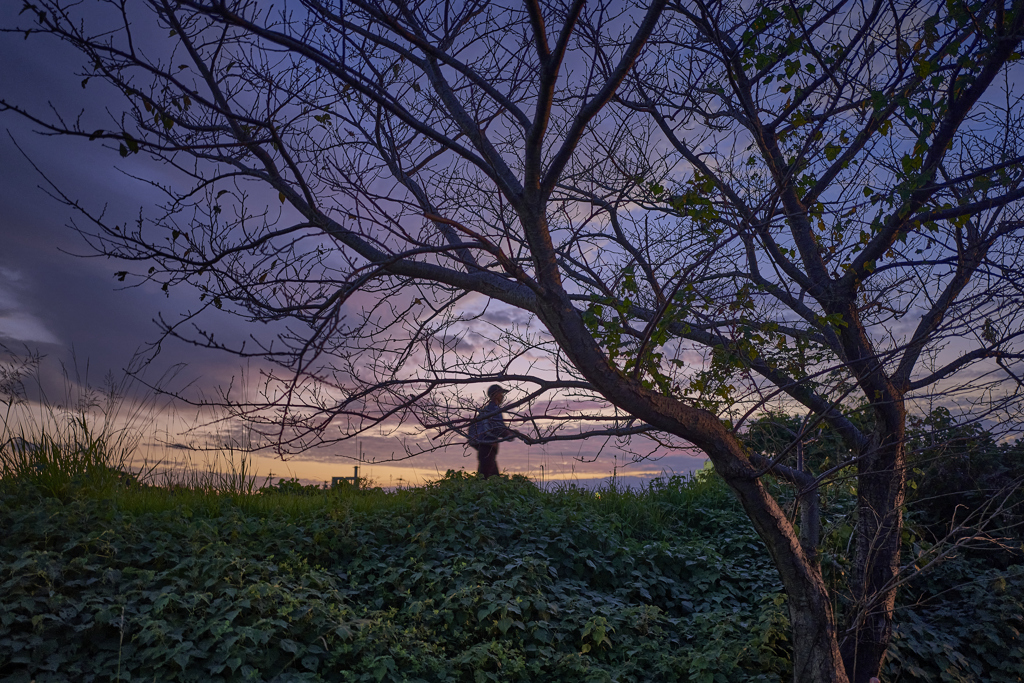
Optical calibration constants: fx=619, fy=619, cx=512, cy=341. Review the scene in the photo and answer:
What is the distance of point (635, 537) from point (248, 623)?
5065 millimetres

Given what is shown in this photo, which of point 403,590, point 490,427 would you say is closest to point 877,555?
point 490,427

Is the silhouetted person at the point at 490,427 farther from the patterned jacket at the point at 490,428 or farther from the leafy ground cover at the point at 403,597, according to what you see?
the leafy ground cover at the point at 403,597

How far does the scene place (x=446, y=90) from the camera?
14.3 feet

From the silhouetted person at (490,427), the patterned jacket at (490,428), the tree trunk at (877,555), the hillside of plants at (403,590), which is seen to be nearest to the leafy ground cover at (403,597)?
the hillside of plants at (403,590)

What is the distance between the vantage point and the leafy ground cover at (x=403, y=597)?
167 inches

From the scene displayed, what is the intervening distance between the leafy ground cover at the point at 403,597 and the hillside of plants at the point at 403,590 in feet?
0.06

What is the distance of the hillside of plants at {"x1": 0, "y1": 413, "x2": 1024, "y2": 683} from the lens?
427 centimetres

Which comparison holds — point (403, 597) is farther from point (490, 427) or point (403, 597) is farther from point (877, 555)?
point (877, 555)

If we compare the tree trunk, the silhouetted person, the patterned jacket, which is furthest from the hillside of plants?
the patterned jacket

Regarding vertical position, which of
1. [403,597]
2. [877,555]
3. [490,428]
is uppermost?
[490,428]

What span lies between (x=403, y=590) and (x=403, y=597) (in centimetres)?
10

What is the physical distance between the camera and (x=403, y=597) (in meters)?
5.65

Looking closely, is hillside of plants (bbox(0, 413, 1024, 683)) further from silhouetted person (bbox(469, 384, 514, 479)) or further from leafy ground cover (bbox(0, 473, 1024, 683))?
silhouetted person (bbox(469, 384, 514, 479))

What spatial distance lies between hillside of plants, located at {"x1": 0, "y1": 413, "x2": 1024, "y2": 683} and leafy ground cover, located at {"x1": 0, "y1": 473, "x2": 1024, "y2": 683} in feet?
0.06
